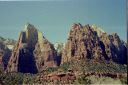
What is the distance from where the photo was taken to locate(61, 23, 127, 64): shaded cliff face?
201 feet

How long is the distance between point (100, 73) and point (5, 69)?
2181 cm

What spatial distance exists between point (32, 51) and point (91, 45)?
1400cm

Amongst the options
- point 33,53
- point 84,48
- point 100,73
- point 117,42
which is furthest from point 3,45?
point 100,73

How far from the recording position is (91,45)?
63875mm

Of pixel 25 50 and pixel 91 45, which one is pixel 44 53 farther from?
pixel 91 45

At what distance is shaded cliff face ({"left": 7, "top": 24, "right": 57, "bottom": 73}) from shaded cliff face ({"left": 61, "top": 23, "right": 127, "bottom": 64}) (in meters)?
5.22

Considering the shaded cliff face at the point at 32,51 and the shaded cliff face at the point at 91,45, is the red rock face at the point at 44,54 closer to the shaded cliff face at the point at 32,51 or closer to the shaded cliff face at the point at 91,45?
the shaded cliff face at the point at 32,51

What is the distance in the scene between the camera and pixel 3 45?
75.4 m

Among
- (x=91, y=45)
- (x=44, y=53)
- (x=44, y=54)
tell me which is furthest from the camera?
(x=44, y=54)

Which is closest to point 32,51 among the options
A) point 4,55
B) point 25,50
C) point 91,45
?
point 25,50

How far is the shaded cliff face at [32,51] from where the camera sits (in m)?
69.9

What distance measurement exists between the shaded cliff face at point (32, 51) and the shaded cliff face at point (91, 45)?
17.1 ft

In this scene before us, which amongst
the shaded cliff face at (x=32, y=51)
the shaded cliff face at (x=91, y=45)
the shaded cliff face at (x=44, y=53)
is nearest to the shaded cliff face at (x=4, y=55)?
the shaded cliff face at (x=32, y=51)

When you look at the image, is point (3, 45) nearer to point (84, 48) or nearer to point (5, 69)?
point (5, 69)
